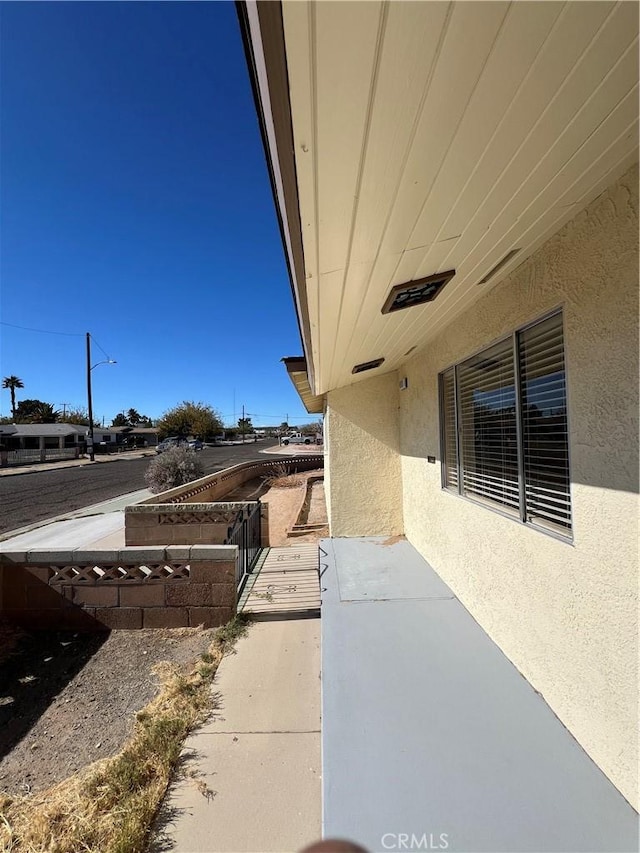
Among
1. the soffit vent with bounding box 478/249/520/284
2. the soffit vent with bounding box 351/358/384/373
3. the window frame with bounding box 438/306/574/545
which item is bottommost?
the window frame with bounding box 438/306/574/545

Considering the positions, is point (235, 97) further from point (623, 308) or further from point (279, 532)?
point (279, 532)

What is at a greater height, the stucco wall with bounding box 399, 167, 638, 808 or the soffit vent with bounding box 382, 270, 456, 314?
the soffit vent with bounding box 382, 270, 456, 314

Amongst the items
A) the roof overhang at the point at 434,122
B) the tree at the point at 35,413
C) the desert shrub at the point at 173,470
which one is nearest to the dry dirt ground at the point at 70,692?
the roof overhang at the point at 434,122

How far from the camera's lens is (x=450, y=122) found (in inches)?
51.5

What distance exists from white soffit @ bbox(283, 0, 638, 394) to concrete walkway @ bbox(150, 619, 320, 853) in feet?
9.31

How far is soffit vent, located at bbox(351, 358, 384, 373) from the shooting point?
5.07m

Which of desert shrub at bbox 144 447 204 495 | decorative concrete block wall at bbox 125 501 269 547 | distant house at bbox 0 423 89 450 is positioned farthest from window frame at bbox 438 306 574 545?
distant house at bbox 0 423 89 450

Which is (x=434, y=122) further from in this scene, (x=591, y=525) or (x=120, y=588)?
(x=120, y=588)

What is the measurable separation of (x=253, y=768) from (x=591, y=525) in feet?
7.72

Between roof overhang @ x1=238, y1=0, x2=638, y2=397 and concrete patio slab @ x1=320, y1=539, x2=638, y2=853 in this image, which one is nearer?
roof overhang @ x1=238, y1=0, x2=638, y2=397

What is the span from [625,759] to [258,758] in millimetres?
1954

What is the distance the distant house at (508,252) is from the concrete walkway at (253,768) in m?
1.48

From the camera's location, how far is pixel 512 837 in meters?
1.74

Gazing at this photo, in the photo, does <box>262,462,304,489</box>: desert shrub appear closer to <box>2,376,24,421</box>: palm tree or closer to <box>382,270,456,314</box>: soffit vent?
<box>382,270,456,314</box>: soffit vent
